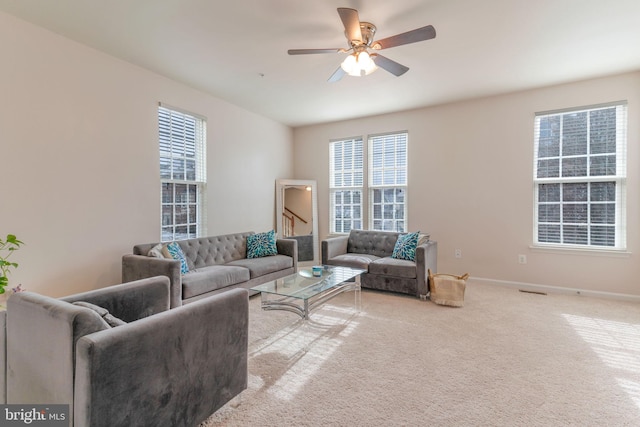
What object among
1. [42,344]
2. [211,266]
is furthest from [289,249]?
[42,344]

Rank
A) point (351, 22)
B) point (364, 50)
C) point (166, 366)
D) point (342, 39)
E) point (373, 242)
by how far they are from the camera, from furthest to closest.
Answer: point (373, 242)
point (342, 39)
point (364, 50)
point (351, 22)
point (166, 366)

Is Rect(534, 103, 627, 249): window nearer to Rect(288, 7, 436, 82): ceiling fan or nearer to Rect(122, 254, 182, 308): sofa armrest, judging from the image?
Rect(288, 7, 436, 82): ceiling fan

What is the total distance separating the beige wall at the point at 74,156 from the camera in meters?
2.75

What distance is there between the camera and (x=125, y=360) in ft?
4.19

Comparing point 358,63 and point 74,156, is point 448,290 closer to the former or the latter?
point 358,63

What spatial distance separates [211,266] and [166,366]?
104 inches

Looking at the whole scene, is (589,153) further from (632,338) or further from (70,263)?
(70,263)

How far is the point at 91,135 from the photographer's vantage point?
3266 millimetres

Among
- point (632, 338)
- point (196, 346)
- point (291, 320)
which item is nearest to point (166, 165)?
point (291, 320)

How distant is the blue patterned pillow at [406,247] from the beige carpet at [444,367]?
88 cm

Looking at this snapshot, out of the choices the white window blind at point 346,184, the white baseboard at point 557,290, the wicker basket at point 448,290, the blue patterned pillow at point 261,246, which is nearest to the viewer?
the wicker basket at point 448,290

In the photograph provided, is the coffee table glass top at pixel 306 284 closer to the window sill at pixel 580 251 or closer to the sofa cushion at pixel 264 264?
the sofa cushion at pixel 264 264

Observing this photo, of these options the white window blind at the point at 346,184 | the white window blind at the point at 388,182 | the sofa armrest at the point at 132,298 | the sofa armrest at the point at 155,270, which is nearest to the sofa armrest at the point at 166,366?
the sofa armrest at the point at 132,298

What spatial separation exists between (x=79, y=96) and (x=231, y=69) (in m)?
1.57
